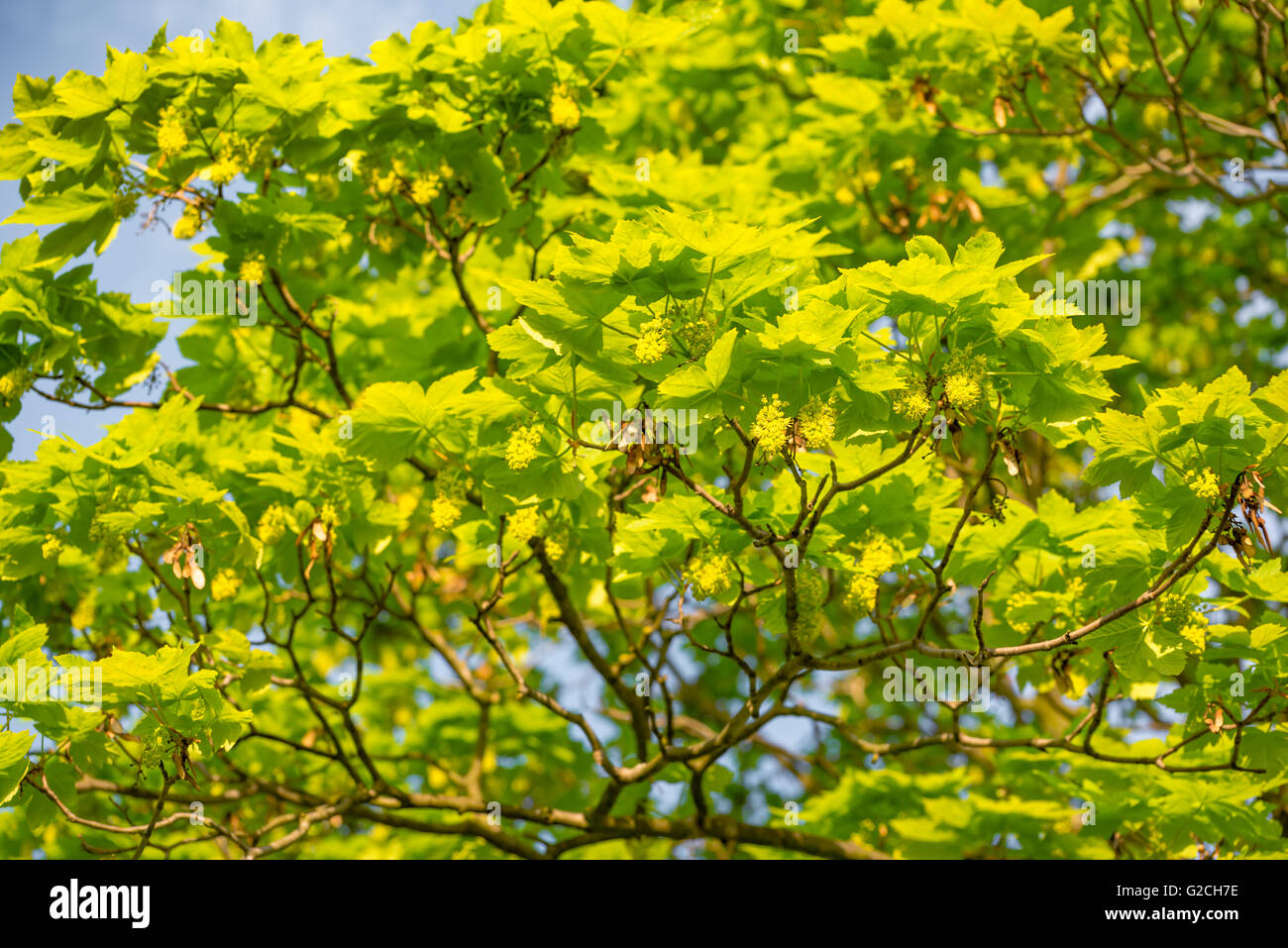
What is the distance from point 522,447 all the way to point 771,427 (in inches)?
42.2

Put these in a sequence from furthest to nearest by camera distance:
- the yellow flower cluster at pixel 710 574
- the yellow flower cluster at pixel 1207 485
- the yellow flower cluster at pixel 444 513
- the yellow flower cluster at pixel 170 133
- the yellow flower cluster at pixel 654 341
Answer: the yellow flower cluster at pixel 170 133, the yellow flower cluster at pixel 444 513, the yellow flower cluster at pixel 710 574, the yellow flower cluster at pixel 1207 485, the yellow flower cluster at pixel 654 341

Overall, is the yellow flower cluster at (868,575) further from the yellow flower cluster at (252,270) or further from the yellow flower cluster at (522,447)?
the yellow flower cluster at (252,270)

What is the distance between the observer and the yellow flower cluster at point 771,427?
3.46 metres

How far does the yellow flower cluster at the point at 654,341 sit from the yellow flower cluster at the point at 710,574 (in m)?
1.05

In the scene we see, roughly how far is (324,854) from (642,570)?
5426 mm

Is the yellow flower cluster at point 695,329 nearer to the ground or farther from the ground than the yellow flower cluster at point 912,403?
farther from the ground

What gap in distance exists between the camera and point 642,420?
4066mm

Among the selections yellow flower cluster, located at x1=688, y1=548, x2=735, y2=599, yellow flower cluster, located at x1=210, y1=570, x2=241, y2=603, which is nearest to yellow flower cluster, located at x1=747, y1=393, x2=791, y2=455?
yellow flower cluster, located at x1=688, y1=548, x2=735, y2=599

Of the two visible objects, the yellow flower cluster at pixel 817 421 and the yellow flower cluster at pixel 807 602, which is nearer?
the yellow flower cluster at pixel 817 421

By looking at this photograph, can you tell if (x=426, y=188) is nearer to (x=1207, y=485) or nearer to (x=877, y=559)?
(x=877, y=559)

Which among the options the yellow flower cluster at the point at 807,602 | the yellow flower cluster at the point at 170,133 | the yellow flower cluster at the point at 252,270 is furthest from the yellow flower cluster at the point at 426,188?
the yellow flower cluster at the point at 807,602

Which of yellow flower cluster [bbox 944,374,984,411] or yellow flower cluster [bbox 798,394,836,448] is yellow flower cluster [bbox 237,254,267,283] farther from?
yellow flower cluster [bbox 944,374,984,411]
